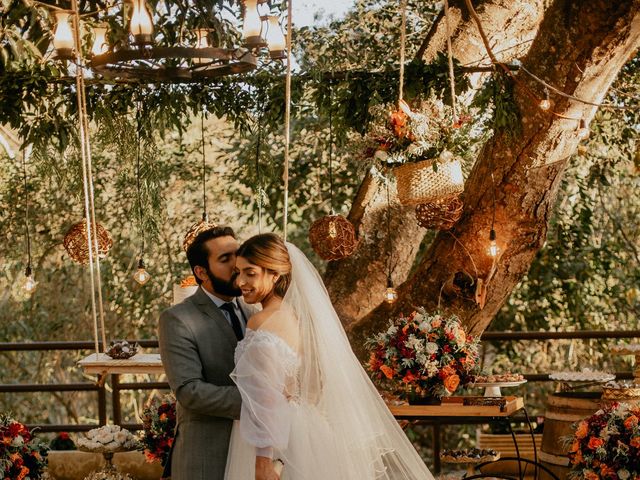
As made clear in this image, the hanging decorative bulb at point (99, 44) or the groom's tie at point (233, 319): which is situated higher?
the hanging decorative bulb at point (99, 44)

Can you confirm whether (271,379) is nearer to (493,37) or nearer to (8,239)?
(493,37)

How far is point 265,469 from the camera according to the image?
10.8 feet

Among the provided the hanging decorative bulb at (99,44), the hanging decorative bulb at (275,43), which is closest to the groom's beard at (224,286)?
the hanging decorative bulb at (275,43)

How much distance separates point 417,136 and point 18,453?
2450mm

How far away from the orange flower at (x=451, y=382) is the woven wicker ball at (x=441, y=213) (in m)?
1.09

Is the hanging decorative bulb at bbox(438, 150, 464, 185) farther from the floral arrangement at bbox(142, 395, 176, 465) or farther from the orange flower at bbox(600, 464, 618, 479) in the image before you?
the floral arrangement at bbox(142, 395, 176, 465)

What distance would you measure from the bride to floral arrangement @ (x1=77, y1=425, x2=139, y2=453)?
7.47 ft

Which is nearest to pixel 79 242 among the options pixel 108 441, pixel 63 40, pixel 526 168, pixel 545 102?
pixel 108 441

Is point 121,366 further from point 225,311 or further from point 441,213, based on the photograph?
point 225,311

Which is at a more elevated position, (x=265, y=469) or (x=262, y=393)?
(x=262, y=393)

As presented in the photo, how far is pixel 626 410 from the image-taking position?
15.6ft

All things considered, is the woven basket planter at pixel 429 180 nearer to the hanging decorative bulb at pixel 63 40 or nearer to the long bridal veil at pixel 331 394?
the long bridal veil at pixel 331 394

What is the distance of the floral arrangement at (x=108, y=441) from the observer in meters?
5.62

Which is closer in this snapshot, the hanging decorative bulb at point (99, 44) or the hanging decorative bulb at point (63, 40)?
the hanging decorative bulb at point (63, 40)
